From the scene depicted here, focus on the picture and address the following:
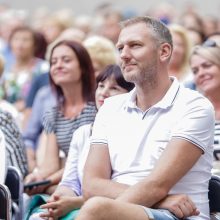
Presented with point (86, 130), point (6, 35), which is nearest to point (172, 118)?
point (86, 130)

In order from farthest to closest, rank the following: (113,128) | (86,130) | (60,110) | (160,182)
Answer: (60,110)
(86,130)
(113,128)
(160,182)

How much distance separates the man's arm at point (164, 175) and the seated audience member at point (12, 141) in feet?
5.22

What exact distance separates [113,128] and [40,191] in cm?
136

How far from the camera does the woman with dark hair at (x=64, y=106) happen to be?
6617 mm

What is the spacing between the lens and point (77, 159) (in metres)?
5.79

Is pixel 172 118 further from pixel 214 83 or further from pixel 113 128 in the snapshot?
pixel 214 83

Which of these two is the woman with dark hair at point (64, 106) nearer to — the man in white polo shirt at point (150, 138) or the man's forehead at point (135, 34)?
the man in white polo shirt at point (150, 138)

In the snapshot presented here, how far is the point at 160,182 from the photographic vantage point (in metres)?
4.92

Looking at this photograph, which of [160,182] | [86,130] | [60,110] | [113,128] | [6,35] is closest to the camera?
[160,182]

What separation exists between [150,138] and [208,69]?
176cm

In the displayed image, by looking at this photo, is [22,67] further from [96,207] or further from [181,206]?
[96,207]

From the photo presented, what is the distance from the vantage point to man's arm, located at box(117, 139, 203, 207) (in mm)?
4918

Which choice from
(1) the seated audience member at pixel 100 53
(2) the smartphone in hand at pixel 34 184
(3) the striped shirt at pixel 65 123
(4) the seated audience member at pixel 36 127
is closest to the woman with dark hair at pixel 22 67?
(4) the seated audience member at pixel 36 127

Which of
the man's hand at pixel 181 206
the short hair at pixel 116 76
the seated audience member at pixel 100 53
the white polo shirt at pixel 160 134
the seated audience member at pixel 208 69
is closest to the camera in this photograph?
the man's hand at pixel 181 206
